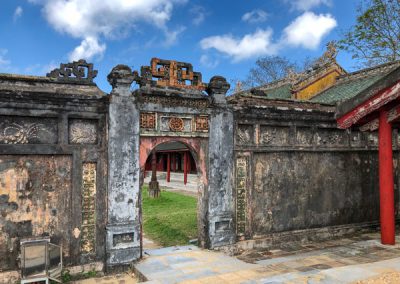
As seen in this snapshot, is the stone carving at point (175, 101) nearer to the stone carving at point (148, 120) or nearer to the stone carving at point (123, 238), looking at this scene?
the stone carving at point (148, 120)

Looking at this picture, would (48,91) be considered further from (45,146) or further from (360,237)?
(360,237)

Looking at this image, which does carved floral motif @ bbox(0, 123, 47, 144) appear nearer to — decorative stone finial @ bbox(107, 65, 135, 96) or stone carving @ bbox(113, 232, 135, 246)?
decorative stone finial @ bbox(107, 65, 135, 96)

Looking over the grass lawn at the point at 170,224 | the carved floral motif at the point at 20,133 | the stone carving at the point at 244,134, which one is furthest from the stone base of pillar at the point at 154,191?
the carved floral motif at the point at 20,133

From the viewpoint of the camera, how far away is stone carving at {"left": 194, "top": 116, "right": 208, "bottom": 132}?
27.5 ft

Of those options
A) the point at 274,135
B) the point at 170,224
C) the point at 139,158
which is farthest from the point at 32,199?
the point at 274,135

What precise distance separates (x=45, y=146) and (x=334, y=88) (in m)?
14.9

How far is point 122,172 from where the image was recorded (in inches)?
296

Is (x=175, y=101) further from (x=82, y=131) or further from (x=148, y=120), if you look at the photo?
(x=82, y=131)

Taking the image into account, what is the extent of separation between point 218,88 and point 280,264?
4256 millimetres

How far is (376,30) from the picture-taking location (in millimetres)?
19688

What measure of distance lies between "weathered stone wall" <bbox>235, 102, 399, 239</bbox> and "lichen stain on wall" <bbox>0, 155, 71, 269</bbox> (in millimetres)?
4106

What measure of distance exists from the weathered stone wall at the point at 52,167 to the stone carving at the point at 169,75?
3.66 feet

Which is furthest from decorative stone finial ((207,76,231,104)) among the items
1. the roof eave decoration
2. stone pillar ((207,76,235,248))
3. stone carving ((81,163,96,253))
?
stone carving ((81,163,96,253))

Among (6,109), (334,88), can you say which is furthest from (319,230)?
(334,88)
